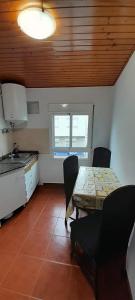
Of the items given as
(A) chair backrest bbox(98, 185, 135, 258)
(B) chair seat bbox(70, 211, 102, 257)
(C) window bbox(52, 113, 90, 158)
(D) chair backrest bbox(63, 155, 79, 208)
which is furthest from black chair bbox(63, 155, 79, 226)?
(C) window bbox(52, 113, 90, 158)

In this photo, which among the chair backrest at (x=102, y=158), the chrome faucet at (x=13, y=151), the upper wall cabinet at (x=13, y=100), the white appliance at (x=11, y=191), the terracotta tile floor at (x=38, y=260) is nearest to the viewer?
the terracotta tile floor at (x=38, y=260)

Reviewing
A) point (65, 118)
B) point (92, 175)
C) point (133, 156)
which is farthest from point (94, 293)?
point (65, 118)

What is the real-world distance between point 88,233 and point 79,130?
2.10m

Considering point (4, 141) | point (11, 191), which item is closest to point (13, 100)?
point (4, 141)

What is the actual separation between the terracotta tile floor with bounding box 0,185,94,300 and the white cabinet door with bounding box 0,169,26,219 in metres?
0.21

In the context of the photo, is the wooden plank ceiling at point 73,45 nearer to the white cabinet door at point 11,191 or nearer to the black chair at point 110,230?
the black chair at point 110,230

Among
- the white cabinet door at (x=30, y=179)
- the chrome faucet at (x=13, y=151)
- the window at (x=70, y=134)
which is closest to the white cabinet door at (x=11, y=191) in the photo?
the white cabinet door at (x=30, y=179)

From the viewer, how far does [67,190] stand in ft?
6.06

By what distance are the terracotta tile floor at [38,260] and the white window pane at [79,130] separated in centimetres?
137

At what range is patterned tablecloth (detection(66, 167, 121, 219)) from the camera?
1466mm

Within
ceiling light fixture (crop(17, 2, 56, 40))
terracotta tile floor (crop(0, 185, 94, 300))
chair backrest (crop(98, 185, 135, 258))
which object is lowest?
terracotta tile floor (crop(0, 185, 94, 300))

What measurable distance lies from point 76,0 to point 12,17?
0.57 meters

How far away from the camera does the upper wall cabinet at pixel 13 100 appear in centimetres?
255

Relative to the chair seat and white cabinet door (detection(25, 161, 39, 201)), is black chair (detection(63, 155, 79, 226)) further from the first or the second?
white cabinet door (detection(25, 161, 39, 201))
